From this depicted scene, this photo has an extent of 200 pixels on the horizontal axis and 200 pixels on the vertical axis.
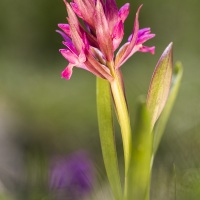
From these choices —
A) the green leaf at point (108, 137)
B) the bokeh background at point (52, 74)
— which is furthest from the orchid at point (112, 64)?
the bokeh background at point (52, 74)

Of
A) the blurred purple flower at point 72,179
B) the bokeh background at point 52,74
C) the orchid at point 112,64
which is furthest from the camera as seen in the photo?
the bokeh background at point 52,74

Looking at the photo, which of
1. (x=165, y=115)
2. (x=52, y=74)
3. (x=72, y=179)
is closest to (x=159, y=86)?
A: (x=165, y=115)

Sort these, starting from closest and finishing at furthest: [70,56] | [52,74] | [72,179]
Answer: [72,179] → [70,56] → [52,74]

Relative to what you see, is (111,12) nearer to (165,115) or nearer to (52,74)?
(165,115)

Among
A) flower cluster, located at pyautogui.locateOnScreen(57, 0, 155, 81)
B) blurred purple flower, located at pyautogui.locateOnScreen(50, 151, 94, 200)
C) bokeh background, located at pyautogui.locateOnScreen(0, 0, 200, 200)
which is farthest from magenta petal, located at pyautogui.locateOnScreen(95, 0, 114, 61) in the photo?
bokeh background, located at pyautogui.locateOnScreen(0, 0, 200, 200)

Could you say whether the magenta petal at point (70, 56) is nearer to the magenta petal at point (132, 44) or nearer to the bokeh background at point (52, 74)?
the magenta petal at point (132, 44)

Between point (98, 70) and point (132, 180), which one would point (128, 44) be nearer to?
point (98, 70)
